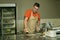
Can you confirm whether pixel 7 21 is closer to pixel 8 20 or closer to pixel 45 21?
pixel 8 20

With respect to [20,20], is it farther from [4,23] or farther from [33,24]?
[33,24]

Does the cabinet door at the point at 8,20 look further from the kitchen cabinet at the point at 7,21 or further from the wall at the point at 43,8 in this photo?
the wall at the point at 43,8

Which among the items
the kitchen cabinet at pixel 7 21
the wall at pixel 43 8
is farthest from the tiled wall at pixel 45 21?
the kitchen cabinet at pixel 7 21

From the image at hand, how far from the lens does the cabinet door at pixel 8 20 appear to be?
5.43 m

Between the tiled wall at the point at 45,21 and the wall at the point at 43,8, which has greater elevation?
the wall at the point at 43,8

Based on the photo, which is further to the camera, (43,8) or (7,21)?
(7,21)

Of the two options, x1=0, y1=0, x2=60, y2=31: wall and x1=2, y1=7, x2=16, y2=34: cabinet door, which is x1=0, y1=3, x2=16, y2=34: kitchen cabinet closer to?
x1=2, y1=7, x2=16, y2=34: cabinet door

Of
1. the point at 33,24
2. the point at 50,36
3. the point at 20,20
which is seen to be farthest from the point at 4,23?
the point at 50,36

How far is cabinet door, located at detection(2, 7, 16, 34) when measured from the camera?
5430 mm

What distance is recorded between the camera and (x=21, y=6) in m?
5.23

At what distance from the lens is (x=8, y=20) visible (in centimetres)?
548

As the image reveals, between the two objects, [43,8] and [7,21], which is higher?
[43,8]

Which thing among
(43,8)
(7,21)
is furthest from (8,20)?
(43,8)

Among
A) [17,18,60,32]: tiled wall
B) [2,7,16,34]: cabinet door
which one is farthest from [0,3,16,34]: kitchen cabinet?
[17,18,60,32]: tiled wall
